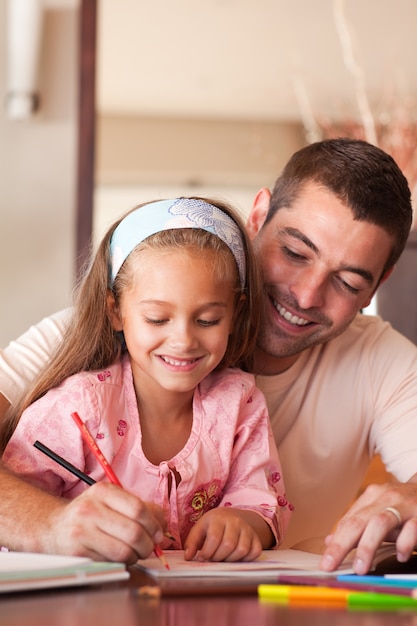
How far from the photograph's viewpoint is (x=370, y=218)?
5.93 feet

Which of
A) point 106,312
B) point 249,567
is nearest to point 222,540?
point 249,567

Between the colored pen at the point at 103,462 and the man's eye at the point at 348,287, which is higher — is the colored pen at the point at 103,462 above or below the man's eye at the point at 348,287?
below

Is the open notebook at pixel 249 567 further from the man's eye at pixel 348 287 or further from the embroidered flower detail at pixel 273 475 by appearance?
the man's eye at pixel 348 287

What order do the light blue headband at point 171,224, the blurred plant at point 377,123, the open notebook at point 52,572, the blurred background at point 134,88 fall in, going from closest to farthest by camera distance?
the open notebook at point 52,572 < the light blue headband at point 171,224 < the blurred background at point 134,88 < the blurred plant at point 377,123

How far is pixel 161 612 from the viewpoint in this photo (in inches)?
35.2

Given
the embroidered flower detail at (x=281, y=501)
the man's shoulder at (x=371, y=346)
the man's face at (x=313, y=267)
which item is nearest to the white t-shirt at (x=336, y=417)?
the man's shoulder at (x=371, y=346)

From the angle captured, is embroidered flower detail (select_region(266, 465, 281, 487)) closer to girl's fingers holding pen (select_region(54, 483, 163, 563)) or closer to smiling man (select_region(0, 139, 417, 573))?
smiling man (select_region(0, 139, 417, 573))

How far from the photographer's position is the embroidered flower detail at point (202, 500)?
1.49 m

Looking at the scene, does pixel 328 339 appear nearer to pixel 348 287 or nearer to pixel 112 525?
pixel 348 287

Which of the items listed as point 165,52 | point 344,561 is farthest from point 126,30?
point 344,561

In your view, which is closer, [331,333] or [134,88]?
[331,333]

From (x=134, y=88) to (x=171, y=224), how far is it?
3.96 m

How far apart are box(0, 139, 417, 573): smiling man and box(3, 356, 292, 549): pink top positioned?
20cm

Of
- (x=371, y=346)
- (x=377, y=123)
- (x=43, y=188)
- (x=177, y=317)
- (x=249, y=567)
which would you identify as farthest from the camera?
(x=377, y=123)
